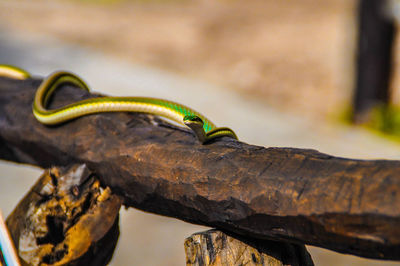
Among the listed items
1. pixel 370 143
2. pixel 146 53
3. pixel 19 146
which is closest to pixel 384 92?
pixel 370 143

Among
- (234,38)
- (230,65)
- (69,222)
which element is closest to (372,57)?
(230,65)

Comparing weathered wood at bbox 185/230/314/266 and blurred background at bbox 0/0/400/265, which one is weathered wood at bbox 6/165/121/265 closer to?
weathered wood at bbox 185/230/314/266

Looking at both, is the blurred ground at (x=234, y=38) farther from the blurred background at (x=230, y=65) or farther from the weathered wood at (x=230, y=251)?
the weathered wood at (x=230, y=251)

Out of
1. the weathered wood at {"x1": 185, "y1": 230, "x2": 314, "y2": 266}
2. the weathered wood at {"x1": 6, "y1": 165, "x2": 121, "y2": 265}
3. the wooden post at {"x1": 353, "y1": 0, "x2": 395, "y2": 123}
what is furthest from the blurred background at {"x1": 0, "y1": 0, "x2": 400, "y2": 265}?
the weathered wood at {"x1": 185, "y1": 230, "x2": 314, "y2": 266}

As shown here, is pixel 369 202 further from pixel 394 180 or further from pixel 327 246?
pixel 327 246

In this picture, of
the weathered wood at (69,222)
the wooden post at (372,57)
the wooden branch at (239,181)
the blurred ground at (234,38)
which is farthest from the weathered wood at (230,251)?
the blurred ground at (234,38)

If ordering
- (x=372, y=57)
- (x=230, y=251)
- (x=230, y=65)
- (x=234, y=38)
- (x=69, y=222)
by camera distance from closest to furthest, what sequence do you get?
1. (x=230, y=251)
2. (x=69, y=222)
3. (x=372, y=57)
4. (x=230, y=65)
5. (x=234, y=38)

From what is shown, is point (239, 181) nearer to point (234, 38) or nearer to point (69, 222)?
point (69, 222)
